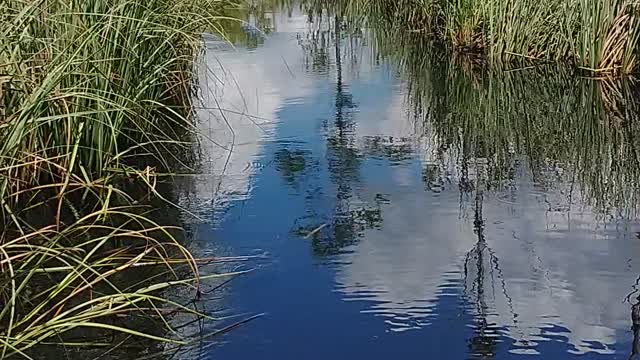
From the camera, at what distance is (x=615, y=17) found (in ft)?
24.0

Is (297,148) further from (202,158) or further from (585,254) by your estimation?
(585,254)

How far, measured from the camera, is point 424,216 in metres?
4.06

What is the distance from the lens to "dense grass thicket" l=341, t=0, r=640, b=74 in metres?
7.30

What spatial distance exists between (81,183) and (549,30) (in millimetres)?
5935

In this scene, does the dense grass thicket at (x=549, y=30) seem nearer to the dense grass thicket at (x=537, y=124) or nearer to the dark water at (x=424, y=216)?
the dense grass thicket at (x=537, y=124)

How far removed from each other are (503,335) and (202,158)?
2.62 metres

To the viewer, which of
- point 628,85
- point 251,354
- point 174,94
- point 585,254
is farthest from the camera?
point 628,85

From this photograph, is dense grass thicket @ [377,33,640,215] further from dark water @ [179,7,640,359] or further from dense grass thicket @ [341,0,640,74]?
dense grass thicket @ [341,0,640,74]

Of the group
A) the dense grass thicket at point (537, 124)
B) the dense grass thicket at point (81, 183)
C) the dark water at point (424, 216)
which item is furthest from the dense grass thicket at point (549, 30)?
the dense grass thicket at point (81, 183)

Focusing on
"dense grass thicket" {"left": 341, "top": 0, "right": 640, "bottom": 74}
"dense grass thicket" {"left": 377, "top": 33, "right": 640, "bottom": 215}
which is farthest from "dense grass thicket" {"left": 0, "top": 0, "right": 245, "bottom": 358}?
"dense grass thicket" {"left": 341, "top": 0, "right": 640, "bottom": 74}

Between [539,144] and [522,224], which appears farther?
[539,144]

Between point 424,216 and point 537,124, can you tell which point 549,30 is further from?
point 424,216

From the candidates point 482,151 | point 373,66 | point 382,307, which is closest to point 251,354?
point 382,307

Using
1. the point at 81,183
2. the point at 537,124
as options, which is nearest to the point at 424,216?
the point at 81,183
